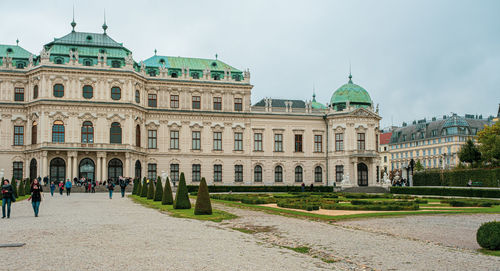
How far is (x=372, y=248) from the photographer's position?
42.0ft

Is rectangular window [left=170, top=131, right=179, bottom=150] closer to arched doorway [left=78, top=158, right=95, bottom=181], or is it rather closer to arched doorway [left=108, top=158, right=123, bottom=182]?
arched doorway [left=108, top=158, right=123, bottom=182]

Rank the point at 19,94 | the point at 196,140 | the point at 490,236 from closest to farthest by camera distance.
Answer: the point at 490,236, the point at 19,94, the point at 196,140

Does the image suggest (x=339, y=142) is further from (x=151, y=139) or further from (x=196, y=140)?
(x=151, y=139)

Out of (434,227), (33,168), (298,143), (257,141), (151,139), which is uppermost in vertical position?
(151,139)

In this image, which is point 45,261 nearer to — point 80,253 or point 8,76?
point 80,253

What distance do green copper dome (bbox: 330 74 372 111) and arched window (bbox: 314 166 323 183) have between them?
7.82 meters

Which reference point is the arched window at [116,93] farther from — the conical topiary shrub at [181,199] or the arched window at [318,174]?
the conical topiary shrub at [181,199]

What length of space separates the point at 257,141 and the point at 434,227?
43834 mm

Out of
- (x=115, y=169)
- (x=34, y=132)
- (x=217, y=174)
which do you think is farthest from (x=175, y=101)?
(x=34, y=132)

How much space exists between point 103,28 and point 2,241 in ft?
159

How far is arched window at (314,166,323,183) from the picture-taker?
202 ft

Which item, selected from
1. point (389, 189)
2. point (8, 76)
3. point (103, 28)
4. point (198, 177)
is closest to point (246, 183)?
point (198, 177)

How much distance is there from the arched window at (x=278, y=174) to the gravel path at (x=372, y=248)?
140ft

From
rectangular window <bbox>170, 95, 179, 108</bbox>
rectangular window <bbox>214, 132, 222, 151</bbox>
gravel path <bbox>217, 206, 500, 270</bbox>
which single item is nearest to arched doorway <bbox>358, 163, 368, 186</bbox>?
rectangular window <bbox>214, 132, 222, 151</bbox>
